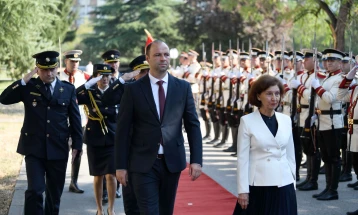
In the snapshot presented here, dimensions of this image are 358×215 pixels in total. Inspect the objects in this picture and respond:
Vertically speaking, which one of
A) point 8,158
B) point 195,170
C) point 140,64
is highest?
point 140,64

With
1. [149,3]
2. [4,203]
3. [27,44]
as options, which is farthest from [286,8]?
[149,3]

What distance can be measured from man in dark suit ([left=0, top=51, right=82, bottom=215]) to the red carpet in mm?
1964

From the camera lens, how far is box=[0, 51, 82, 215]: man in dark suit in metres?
8.17

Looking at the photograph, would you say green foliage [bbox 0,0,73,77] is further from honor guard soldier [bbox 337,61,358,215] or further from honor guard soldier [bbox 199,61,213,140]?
honor guard soldier [bbox 337,61,358,215]

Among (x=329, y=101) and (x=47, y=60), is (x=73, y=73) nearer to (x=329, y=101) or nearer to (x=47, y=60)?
(x=47, y=60)

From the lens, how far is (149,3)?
61969 mm

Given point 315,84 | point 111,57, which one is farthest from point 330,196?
point 111,57

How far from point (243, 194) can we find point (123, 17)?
187ft

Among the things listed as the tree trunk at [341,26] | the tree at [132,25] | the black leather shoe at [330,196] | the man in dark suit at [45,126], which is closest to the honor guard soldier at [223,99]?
the tree trunk at [341,26]

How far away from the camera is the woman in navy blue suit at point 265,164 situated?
21.4 ft

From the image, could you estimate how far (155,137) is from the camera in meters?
6.64

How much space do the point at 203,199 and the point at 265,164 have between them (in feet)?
14.1

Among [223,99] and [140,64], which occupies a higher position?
[140,64]

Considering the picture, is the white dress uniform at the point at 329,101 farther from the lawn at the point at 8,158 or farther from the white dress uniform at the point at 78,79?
the lawn at the point at 8,158
